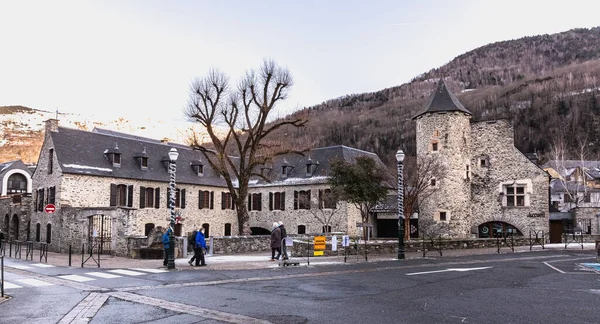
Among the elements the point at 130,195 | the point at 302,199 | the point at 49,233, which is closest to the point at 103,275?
the point at 49,233

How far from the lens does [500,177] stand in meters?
38.4

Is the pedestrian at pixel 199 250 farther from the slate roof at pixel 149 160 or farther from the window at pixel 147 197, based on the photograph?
the window at pixel 147 197

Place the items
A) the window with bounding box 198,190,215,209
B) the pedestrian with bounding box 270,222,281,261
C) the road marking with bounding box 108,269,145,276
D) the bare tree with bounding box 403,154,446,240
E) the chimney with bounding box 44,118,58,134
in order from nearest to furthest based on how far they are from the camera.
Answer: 1. the road marking with bounding box 108,269,145,276
2. the pedestrian with bounding box 270,222,281,261
3. the bare tree with bounding box 403,154,446,240
4. the chimney with bounding box 44,118,58,134
5. the window with bounding box 198,190,215,209

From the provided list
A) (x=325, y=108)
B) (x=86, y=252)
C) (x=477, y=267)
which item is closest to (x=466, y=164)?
(x=477, y=267)

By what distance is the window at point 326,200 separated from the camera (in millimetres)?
35956

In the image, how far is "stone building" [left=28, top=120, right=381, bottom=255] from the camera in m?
32.1

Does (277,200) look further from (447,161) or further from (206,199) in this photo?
(447,161)

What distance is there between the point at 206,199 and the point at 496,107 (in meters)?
117

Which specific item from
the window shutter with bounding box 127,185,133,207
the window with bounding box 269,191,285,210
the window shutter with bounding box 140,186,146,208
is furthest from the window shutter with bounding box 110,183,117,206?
the window with bounding box 269,191,285,210

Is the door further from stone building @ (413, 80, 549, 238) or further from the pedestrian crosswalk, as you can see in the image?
the pedestrian crosswalk

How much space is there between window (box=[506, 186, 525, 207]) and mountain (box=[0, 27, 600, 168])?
5594 centimetres

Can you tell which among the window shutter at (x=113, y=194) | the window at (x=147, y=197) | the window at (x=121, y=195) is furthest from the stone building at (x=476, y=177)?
the window shutter at (x=113, y=194)

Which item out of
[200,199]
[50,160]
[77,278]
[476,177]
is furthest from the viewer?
[200,199]

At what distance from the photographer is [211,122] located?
36000mm
